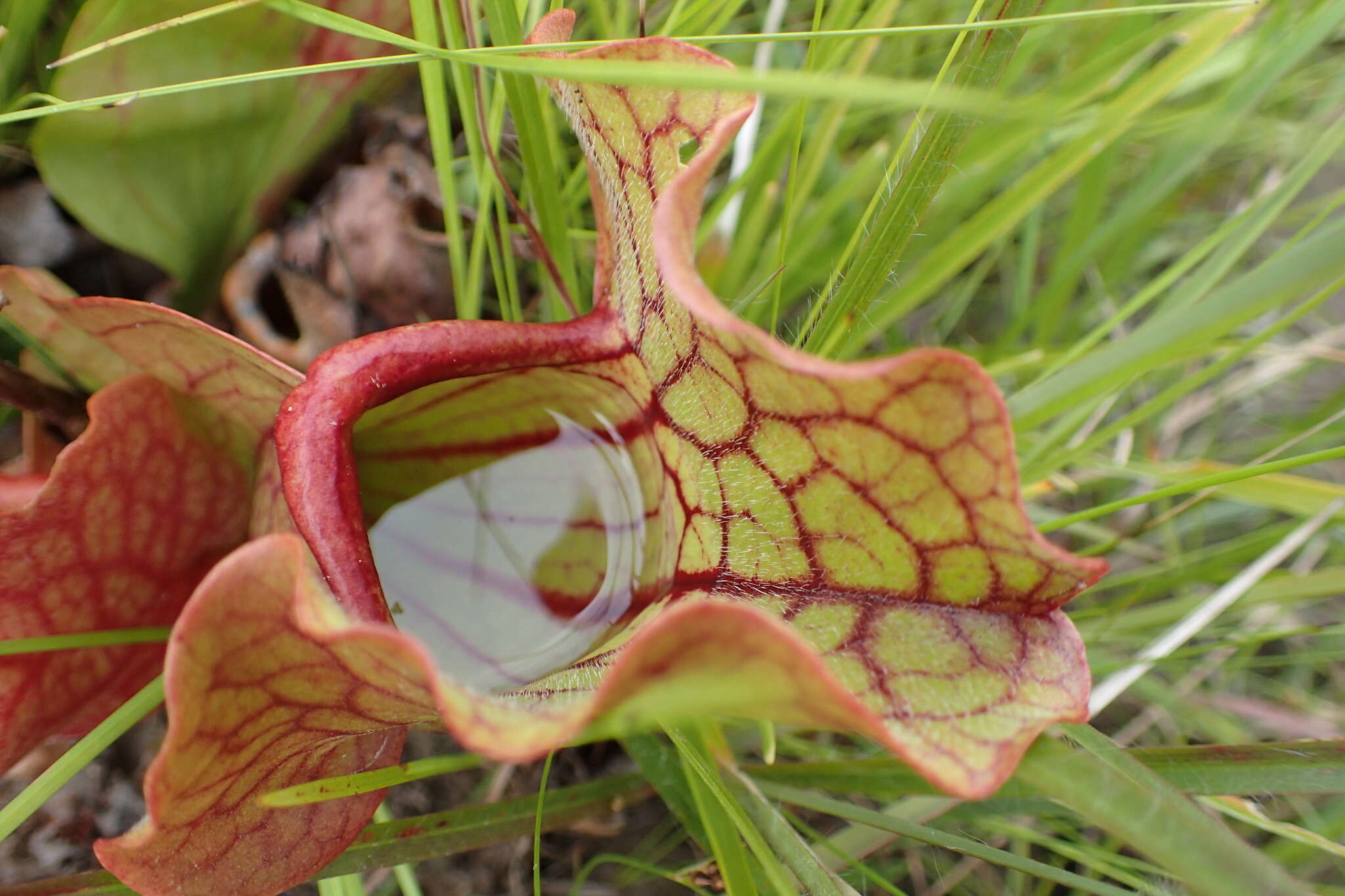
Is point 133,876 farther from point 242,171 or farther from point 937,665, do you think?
point 242,171

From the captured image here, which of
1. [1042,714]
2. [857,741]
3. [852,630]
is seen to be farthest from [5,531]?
[857,741]

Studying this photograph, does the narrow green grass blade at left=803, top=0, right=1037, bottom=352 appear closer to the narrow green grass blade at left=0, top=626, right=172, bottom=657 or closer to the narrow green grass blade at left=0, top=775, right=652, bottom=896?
the narrow green grass blade at left=0, top=775, right=652, bottom=896

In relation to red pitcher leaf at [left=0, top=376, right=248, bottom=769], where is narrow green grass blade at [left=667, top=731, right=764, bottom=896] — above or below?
below

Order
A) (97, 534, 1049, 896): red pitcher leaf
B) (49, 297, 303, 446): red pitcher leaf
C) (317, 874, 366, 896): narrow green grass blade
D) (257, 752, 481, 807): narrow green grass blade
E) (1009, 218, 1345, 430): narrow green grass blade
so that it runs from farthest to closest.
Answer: (317, 874, 366, 896): narrow green grass blade < (49, 297, 303, 446): red pitcher leaf < (257, 752, 481, 807): narrow green grass blade < (1009, 218, 1345, 430): narrow green grass blade < (97, 534, 1049, 896): red pitcher leaf

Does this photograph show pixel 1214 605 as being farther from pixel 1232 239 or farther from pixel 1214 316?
pixel 1214 316

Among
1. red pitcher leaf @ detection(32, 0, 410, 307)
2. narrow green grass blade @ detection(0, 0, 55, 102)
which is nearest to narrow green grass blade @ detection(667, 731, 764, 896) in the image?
red pitcher leaf @ detection(32, 0, 410, 307)

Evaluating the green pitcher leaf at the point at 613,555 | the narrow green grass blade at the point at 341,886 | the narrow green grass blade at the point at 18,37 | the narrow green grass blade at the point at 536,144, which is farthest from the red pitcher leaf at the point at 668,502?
the narrow green grass blade at the point at 18,37

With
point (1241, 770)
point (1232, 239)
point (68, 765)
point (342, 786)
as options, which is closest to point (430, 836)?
point (342, 786)
